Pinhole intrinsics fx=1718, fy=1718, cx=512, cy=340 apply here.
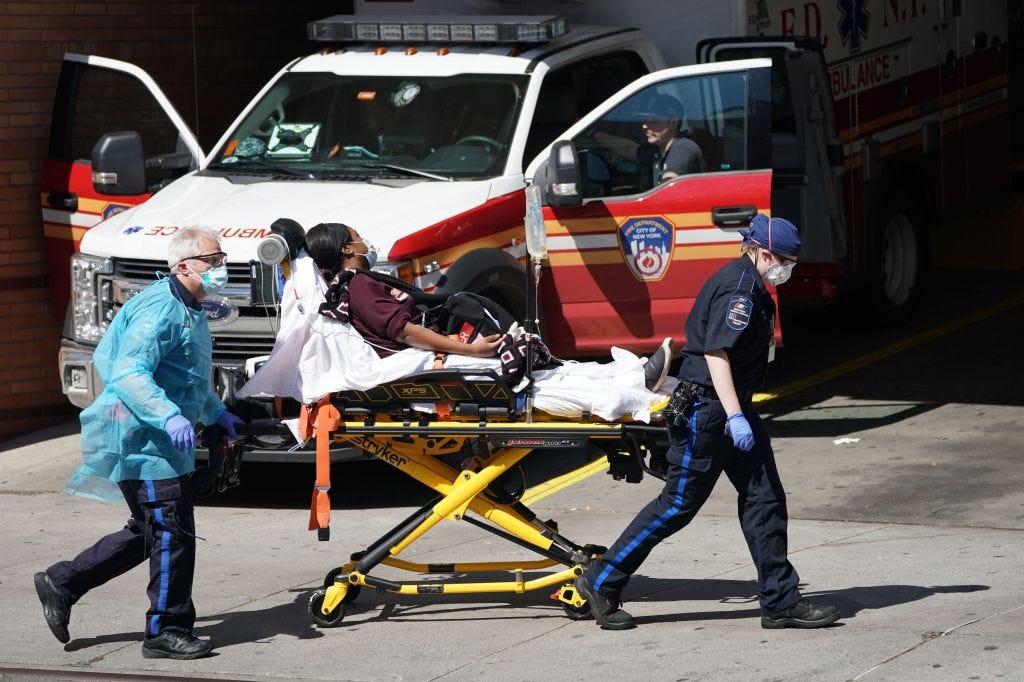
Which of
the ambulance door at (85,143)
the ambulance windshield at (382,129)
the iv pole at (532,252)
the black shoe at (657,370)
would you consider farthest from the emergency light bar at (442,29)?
the black shoe at (657,370)

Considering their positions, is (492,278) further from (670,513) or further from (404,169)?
(670,513)

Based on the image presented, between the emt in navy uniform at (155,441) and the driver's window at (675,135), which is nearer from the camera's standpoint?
the emt in navy uniform at (155,441)

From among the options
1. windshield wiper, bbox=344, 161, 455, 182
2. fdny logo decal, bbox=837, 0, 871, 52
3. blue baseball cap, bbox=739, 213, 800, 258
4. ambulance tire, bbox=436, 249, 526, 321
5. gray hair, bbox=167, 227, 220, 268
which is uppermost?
fdny logo decal, bbox=837, 0, 871, 52

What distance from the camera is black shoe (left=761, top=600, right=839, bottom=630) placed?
6.73 m

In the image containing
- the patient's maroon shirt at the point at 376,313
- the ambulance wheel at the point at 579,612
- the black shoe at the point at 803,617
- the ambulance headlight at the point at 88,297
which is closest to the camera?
the black shoe at the point at 803,617

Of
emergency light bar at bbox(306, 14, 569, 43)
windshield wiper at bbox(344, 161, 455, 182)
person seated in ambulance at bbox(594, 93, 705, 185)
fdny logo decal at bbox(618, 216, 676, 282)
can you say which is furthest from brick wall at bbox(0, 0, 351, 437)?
fdny logo decal at bbox(618, 216, 676, 282)

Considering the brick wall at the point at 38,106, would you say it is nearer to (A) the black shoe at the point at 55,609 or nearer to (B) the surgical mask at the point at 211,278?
(A) the black shoe at the point at 55,609

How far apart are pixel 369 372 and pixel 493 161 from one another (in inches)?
119

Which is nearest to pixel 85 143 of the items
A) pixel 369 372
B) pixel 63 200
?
pixel 63 200

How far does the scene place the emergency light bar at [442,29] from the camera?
10320 millimetres

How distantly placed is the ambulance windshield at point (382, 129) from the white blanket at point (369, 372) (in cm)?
261

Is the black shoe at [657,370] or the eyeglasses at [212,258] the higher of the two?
the eyeglasses at [212,258]

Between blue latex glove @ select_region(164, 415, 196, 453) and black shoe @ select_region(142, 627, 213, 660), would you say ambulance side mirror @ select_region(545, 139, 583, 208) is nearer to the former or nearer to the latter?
blue latex glove @ select_region(164, 415, 196, 453)

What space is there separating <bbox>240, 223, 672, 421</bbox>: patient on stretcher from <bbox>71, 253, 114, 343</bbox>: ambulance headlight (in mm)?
2211
